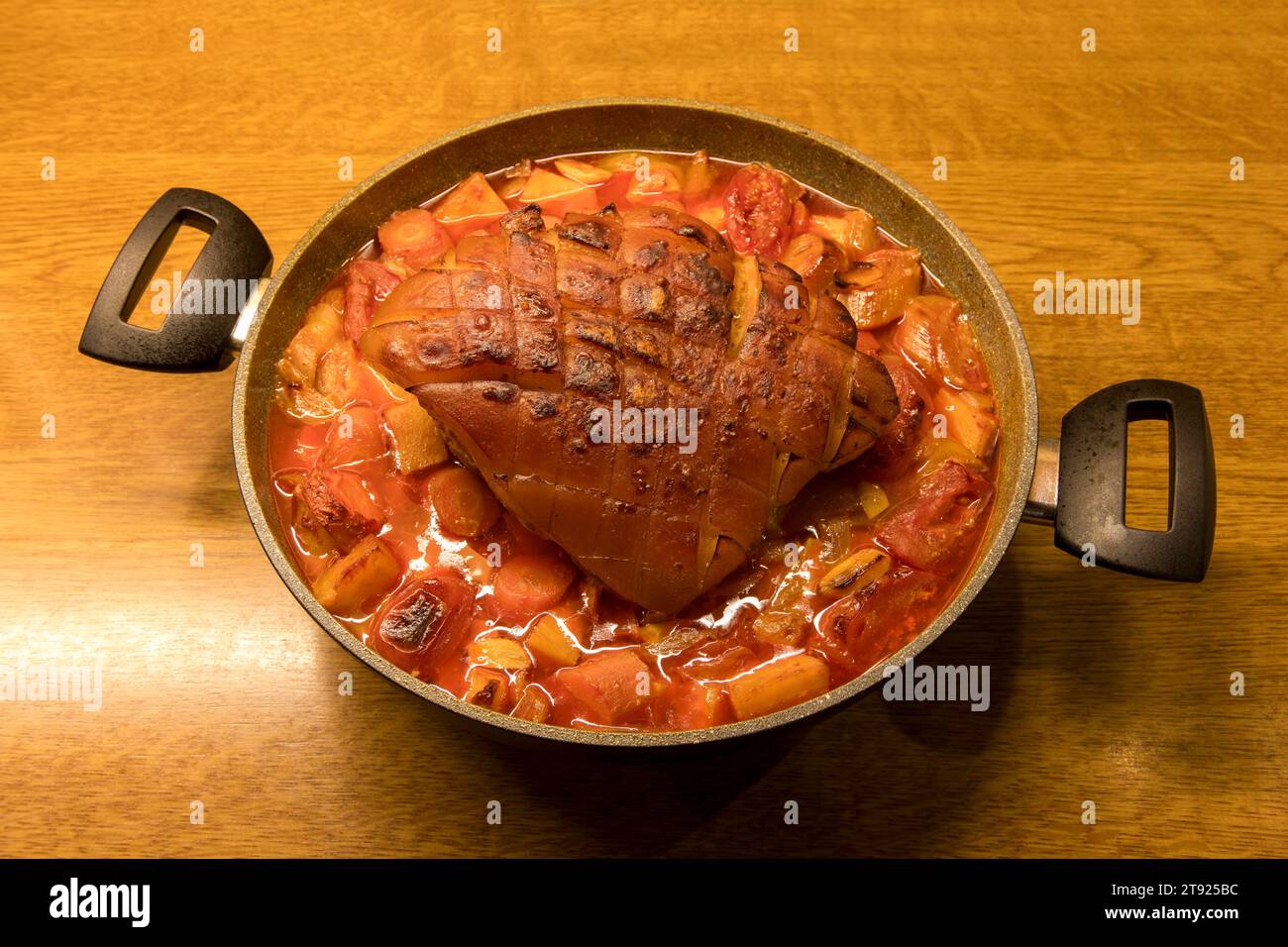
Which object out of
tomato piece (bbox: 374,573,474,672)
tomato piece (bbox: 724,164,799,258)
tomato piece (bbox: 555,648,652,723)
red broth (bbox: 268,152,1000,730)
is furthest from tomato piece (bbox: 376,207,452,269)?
tomato piece (bbox: 555,648,652,723)

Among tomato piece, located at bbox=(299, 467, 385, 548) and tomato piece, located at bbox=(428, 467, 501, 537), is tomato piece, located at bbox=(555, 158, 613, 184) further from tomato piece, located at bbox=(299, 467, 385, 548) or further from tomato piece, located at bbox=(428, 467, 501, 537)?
tomato piece, located at bbox=(299, 467, 385, 548)

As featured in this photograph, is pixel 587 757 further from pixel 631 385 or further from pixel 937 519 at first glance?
pixel 937 519

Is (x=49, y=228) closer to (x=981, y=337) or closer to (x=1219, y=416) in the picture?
(x=981, y=337)

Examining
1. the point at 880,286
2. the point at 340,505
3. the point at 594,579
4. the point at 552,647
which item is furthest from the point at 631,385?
the point at 880,286

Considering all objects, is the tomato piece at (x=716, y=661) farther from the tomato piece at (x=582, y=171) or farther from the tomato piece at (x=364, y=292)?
the tomato piece at (x=582, y=171)

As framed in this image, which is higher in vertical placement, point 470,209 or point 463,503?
point 470,209

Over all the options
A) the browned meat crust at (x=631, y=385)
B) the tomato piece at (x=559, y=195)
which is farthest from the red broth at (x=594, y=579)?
the tomato piece at (x=559, y=195)

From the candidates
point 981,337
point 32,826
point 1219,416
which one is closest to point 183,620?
point 32,826
